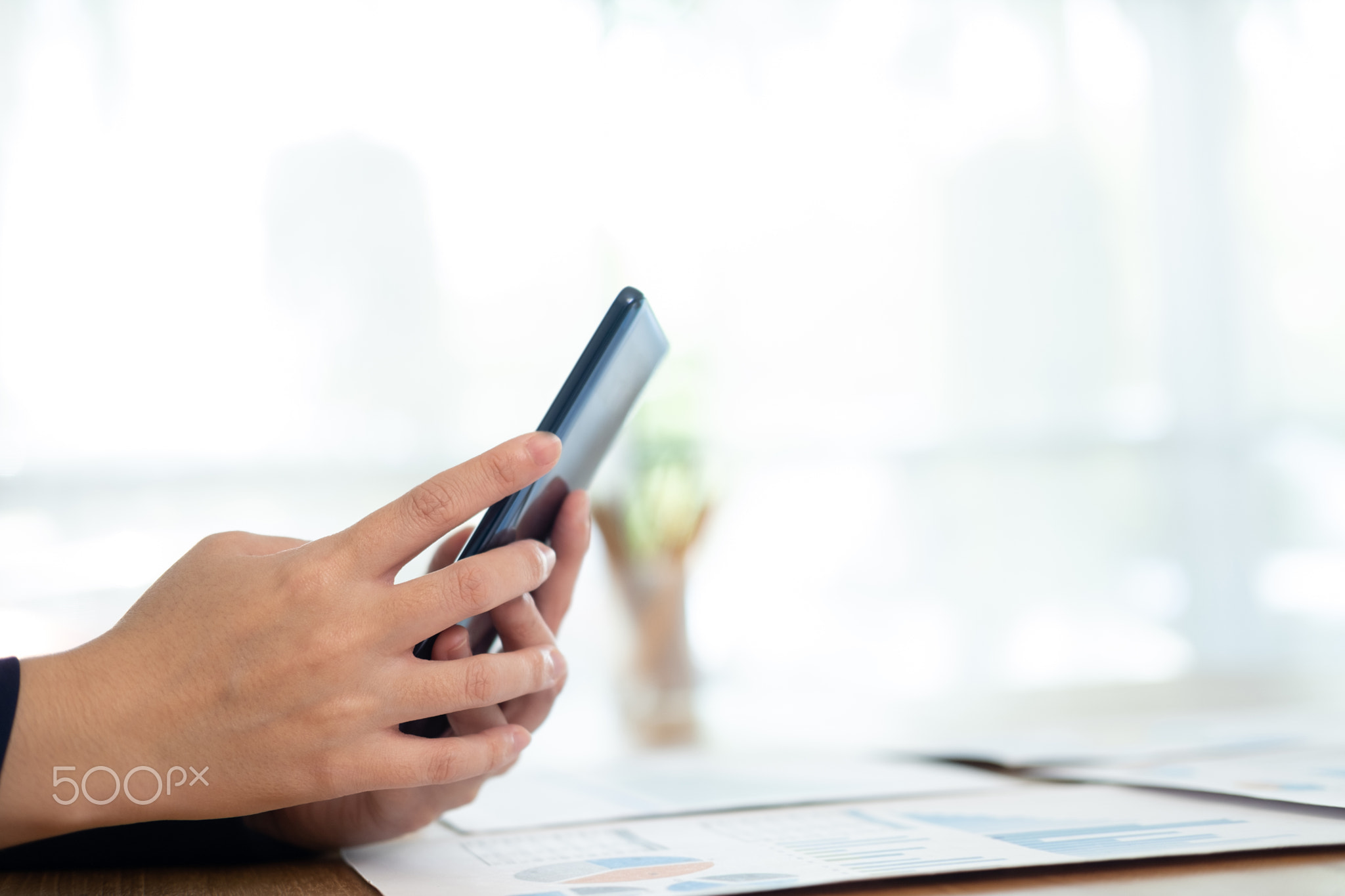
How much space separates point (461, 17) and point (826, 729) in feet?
7.07

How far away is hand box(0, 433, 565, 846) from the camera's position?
0.53 metres

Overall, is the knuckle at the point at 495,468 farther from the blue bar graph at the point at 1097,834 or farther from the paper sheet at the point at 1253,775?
the paper sheet at the point at 1253,775

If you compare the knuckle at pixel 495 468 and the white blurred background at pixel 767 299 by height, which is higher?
the white blurred background at pixel 767 299

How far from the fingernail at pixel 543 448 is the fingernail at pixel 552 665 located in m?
0.12

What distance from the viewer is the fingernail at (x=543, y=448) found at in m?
0.57

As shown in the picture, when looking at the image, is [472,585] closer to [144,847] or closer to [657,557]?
[144,847]

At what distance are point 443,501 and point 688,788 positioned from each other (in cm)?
45

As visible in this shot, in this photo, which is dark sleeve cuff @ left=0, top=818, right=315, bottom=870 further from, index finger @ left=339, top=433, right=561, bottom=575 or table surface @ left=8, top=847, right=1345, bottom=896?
index finger @ left=339, top=433, right=561, bottom=575

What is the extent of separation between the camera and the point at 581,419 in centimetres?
65

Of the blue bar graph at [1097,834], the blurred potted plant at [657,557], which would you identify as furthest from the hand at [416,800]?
the blurred potted plant at [657,557]

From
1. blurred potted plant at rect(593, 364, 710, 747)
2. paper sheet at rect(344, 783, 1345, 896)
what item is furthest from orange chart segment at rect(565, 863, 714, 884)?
blurred potted plant at rect(593, 364, 710, 747)

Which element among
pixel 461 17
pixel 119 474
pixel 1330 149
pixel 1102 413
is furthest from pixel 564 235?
pixel 1330 149

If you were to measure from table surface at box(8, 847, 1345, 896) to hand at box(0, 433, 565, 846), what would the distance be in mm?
45

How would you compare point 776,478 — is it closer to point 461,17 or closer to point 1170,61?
point 461,17
